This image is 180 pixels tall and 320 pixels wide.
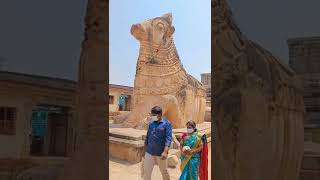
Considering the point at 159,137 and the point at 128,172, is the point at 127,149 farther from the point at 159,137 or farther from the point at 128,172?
the point at 159,137

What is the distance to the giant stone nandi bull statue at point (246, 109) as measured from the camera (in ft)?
9.84

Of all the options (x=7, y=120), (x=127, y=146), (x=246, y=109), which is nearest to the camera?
(x=246, y=109)

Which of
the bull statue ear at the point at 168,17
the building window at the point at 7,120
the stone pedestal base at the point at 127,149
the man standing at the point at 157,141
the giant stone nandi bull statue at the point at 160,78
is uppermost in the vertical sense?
the bull statue ear at the point at 168,17

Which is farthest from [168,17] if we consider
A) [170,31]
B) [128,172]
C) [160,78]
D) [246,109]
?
[246,109]

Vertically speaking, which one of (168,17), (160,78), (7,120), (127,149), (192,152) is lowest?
(127,149)

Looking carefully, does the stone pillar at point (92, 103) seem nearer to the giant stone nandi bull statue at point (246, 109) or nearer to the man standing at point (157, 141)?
the giant stone nandi bull statue at point (246, 109)

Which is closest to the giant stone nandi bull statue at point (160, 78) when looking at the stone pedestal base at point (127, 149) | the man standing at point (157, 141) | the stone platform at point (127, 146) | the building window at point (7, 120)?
the stone platform at point (127, 146)

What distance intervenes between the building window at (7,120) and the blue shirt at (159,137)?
2345 millimetres

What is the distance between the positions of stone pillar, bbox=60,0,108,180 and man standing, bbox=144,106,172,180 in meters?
1.81

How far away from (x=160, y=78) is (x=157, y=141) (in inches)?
224

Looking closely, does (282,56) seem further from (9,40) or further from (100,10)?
(9,40)

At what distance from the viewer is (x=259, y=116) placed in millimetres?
3033

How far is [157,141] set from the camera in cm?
536

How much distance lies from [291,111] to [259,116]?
0.39 metres
